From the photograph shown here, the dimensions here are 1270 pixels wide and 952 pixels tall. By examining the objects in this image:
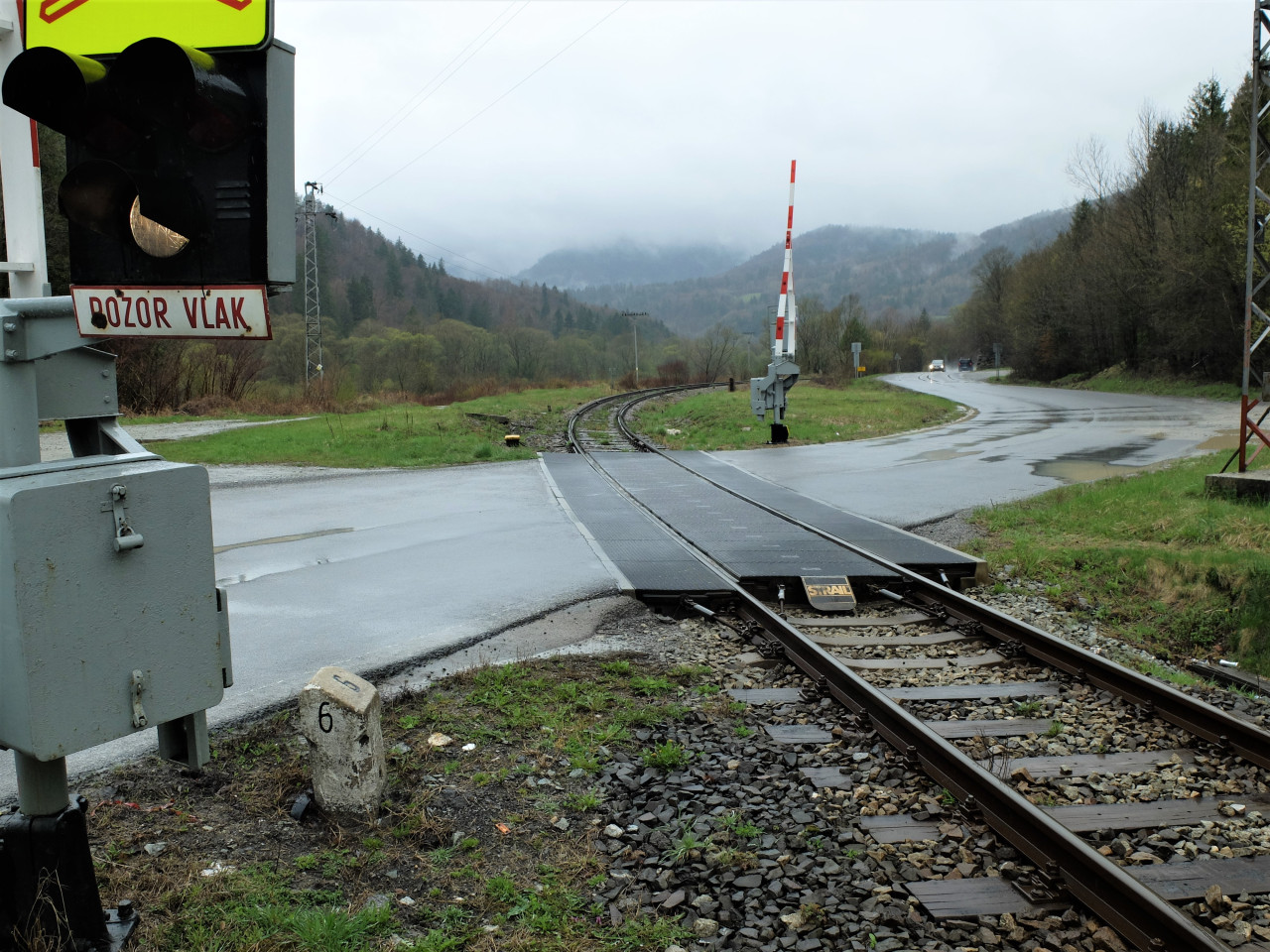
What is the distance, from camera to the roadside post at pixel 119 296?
2449 millimetres

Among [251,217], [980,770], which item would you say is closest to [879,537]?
[980,770]

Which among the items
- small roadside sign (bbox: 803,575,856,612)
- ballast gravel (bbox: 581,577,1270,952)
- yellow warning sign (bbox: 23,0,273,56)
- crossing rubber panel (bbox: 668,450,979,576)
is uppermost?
yellow warning sign (bbox: 23,0,273,56)

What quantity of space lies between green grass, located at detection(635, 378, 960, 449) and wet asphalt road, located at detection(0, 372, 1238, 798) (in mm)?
1935

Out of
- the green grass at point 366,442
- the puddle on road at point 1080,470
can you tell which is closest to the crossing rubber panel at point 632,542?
the green grass at point 366,442

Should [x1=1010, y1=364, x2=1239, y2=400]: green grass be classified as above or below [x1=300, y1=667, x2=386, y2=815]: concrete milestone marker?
above

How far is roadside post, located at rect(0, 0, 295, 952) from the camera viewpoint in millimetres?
Result: 2449

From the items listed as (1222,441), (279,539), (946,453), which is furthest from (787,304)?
(279,539)

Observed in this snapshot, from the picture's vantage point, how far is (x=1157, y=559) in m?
9.15

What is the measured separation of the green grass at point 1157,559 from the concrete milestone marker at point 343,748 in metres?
6.47

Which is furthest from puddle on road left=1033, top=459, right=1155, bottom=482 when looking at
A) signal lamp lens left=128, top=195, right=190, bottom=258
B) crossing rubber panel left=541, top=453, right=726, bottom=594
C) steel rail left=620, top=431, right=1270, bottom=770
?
signal lamp lens left=128, top=195, right=190, bottom=258

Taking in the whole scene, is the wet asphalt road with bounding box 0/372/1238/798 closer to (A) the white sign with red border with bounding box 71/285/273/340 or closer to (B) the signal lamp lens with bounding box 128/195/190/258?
(A) the white sign with red border with bounding box 71/285/273/340

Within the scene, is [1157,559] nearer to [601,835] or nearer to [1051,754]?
[1051,754]

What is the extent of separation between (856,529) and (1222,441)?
12687 millimetres

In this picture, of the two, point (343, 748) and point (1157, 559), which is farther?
point (1157, 559)
